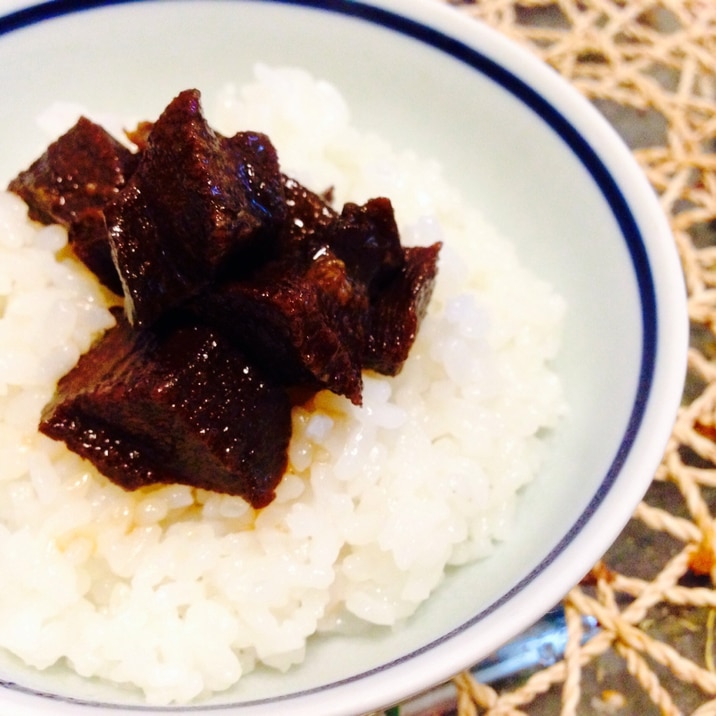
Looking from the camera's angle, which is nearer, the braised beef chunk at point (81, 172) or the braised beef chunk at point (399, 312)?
the braised beef chunk at point (399, 312)

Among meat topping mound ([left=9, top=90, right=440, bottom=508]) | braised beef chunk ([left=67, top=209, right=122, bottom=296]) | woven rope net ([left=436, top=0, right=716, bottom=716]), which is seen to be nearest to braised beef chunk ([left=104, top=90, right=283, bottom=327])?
meat topping mound ([left=9, top=90, right=440, bottom=508])

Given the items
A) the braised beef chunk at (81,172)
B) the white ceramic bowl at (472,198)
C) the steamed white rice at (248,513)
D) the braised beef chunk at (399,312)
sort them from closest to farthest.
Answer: the white ceramic bowl at (472,198) → the steamed white rice at (248,513) → the braised beef chunk at (399,312) → the braised beef chunk at (81,172)

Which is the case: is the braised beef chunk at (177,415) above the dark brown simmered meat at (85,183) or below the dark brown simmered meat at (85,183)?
below

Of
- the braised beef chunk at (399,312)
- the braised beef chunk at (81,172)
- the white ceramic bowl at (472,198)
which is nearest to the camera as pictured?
the white ceramic bowl at (472,198)

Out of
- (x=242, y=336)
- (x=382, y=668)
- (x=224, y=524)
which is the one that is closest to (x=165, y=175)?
(x=242, y=336)

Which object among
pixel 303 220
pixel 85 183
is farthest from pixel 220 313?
pixel 85 183

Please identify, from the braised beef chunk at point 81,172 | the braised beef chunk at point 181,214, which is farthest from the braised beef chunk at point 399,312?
the braised beef chunk at point 81,172

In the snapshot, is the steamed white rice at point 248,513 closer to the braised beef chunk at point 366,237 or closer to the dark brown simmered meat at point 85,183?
the dark brown simmered meat at point 85,183

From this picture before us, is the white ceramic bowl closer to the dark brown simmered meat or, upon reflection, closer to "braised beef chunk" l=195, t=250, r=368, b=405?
"braised beef chunk" l=195, t=250, r=368, b=405
